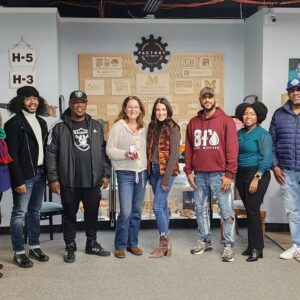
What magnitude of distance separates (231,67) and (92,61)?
1.70 meters

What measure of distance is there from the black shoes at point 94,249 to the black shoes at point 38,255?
0.37m

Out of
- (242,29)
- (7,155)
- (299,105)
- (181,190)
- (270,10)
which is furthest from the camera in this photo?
(242,29)

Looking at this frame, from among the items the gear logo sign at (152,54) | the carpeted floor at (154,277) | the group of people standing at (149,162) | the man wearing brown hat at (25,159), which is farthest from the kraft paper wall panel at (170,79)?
the carpeted floor at (154,277)

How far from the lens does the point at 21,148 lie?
351 cm

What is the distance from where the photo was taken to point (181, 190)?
4973mm

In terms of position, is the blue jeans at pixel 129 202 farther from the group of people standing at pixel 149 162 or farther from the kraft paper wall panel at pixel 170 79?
the kraft paper wall panel at pixel 170 79

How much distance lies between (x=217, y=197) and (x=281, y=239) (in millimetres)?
1124

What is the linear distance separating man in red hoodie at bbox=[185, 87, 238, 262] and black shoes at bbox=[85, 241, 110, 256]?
0.94 meters

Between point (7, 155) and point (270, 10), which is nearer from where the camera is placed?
point (7, 155)

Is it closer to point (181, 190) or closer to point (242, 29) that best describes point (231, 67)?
point (242, 29)

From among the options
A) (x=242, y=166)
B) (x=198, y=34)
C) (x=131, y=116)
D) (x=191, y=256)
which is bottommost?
(x=191, y=256)

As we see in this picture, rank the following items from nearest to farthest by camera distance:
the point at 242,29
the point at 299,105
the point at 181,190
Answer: the point at 299,105 → the point at 181,190 → the point at 242,29

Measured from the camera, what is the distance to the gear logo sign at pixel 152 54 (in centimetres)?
522

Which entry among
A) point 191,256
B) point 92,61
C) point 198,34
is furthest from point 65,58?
point 191,256
